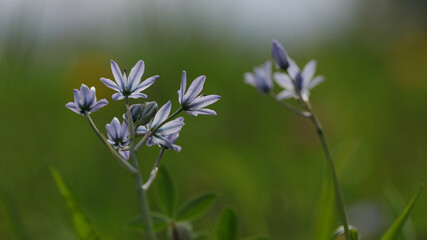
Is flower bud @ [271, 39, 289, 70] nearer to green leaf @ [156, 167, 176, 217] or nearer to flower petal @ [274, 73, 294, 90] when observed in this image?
flower petal @ [274, 73, 294, 90]

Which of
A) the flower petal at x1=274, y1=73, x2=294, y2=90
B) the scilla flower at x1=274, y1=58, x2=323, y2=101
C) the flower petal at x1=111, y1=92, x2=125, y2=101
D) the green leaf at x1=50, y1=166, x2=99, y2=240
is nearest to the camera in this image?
the flower petal at x1=111, y1=92, x2=125, y2=101

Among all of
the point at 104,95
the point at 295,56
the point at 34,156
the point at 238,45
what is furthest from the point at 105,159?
the point at 295,56

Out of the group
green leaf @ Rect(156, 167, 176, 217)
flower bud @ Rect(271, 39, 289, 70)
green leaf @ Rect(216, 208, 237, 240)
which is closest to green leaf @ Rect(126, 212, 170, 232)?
green leaf @ Rect(156, 167, 176, 217)

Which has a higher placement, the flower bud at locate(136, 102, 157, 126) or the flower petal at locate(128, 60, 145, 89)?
the flower petal at locate(128, 60, 145, 89)

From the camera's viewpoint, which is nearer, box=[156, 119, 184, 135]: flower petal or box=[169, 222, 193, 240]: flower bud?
box=[156, 119, 184, 135]: flower petal

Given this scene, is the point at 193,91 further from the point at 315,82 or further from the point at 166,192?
the point at 315,82

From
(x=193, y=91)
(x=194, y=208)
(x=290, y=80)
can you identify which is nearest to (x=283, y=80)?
(x=290, y=80)

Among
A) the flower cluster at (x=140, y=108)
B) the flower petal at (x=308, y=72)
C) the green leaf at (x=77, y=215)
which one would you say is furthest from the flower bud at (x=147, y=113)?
the flower petal at (x=308, y=72)
